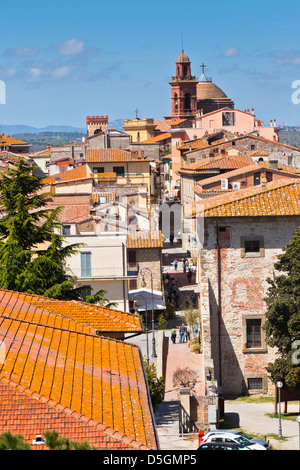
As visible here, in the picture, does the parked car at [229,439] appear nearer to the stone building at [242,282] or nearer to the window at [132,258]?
the stone building at [242,282]

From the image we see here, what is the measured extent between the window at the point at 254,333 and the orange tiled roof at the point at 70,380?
12.2 m

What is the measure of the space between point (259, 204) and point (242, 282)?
280cm

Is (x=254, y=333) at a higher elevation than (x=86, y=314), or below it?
below

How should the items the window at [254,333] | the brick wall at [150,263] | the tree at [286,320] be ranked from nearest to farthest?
the tree at [286,320] → the window at [254,333] → the brick wall at [150,263]

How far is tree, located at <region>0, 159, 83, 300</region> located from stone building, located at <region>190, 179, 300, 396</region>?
15.9ft

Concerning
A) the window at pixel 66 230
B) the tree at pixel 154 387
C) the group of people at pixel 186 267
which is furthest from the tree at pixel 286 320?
the group of people at pixel 186 267

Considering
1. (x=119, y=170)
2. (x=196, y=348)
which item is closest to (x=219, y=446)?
(x=196, y=348)

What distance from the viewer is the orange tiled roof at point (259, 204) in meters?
28.7

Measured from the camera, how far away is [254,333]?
29.4m

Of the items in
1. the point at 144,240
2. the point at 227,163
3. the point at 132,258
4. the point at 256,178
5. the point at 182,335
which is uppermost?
the point at 227,163

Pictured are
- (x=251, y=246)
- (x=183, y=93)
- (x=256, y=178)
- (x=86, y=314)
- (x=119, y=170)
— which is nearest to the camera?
(x=86, y=314)

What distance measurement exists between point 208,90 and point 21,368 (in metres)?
146

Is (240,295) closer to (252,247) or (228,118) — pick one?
(252,247)
